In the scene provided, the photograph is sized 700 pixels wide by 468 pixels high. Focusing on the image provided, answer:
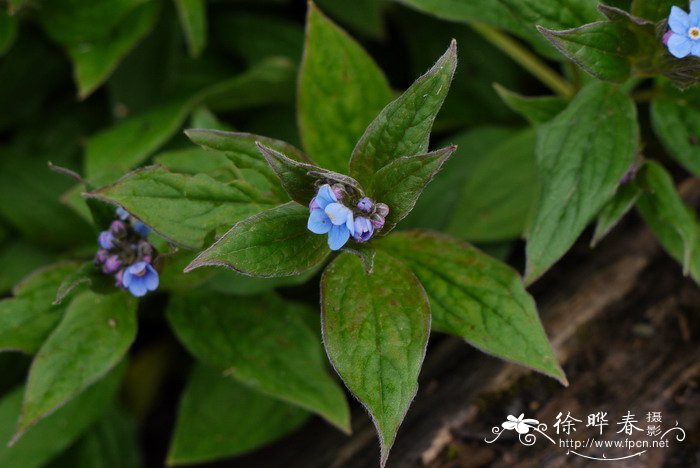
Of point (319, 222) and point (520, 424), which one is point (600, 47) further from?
point (520, 424)

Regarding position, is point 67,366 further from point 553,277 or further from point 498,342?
point 553,277

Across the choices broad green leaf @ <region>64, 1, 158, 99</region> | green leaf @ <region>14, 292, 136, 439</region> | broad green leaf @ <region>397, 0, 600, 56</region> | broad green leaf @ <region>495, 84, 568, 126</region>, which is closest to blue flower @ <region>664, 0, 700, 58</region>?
broad green leaf @ <region>397, 0, 600, 56</region>

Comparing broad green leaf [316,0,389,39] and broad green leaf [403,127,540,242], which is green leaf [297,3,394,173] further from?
broad green leaf [316,0,389,39]

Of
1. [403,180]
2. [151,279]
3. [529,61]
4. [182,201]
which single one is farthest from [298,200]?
[529,61]

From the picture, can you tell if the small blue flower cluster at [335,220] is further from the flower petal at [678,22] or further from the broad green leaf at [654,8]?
the broad green leaf at [654,8]

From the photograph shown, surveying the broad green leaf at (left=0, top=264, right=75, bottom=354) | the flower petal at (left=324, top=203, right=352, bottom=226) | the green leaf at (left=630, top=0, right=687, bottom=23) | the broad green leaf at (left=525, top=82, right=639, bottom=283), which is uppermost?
the green leaf at (left=630, top=0, right=687, bottom=23)

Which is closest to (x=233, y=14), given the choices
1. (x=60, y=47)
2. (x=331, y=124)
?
(x=60, y=47)
